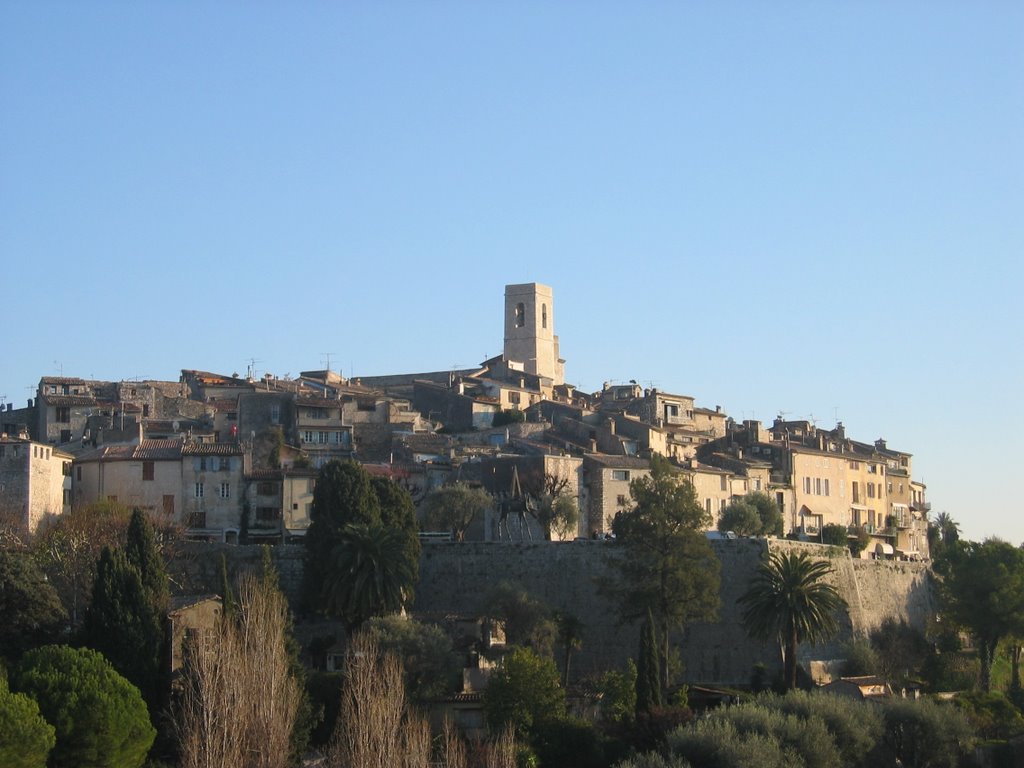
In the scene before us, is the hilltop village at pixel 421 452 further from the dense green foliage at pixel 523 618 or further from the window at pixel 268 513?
the dense green foliage at pixel 523 618

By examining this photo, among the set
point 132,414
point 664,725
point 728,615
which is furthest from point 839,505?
point 664,725

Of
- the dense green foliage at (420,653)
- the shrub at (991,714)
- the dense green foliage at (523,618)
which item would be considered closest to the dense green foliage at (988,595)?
the shrub at (991,714)

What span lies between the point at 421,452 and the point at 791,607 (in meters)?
28.1

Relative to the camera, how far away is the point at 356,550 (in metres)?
60.8

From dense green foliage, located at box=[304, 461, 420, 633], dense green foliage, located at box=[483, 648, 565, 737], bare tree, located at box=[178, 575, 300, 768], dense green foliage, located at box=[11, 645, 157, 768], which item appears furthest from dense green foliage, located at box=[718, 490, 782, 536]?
dense green foliage, located at box=[11, 645, 157, 768]

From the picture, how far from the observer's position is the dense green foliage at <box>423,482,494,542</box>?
238ft

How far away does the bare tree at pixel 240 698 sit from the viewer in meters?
45.5

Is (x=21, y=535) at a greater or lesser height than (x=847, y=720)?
greater

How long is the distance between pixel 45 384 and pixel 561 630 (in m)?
38.4

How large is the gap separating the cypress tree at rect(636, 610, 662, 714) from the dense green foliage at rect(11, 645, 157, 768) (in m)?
14.3

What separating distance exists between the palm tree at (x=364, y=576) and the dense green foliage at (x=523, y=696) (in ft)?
23.2

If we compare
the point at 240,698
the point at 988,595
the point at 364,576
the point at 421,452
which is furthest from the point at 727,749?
the point at 421,452

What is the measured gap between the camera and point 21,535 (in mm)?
66188

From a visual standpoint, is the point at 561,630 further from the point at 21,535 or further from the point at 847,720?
the point at 21,535
